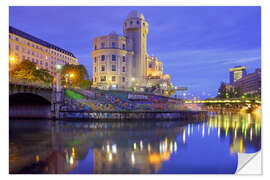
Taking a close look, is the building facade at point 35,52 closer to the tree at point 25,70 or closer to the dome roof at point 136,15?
the tree at point 25,70

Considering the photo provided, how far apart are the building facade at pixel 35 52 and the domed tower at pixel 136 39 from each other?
32.2 metres

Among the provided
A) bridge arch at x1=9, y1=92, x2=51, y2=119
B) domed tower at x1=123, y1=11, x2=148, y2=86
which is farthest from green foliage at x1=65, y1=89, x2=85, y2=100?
domed tower at x1=123, y1=11, x2=148, y2=86

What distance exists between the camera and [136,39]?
68.6 metres

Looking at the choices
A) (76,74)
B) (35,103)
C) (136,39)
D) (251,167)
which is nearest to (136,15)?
(136,39)

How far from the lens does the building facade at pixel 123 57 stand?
198 ft

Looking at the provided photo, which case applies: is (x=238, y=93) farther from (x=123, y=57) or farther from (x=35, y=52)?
(x=35, y=52)

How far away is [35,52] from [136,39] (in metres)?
36.1

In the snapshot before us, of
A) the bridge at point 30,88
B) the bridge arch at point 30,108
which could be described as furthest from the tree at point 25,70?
the bridge at point 30,88

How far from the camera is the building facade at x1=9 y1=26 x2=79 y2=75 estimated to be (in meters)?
53.6
